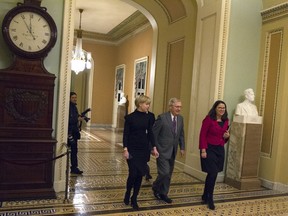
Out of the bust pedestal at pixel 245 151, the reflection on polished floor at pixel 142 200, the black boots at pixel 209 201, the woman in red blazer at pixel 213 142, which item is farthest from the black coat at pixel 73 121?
the bust pedestal at pixel 245 151

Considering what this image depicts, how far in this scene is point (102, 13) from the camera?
980cm

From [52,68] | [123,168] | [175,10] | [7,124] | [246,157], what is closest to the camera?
[7,124]

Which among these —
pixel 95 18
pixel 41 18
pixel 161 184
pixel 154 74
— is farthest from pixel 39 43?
pixel 95 18

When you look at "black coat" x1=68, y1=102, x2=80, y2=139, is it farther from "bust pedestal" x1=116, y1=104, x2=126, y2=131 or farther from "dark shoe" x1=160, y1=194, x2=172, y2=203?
"bust pedestal" x1=116, y1=104, x2=126, y2=131

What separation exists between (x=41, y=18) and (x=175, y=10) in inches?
142

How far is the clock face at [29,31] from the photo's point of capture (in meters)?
3.66

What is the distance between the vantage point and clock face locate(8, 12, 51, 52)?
146 inches

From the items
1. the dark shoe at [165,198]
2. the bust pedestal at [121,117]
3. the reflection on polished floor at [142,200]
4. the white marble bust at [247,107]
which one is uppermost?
the white marble bust at [247,107]

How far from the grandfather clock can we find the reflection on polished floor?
28 cm

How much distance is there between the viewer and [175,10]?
6.66m

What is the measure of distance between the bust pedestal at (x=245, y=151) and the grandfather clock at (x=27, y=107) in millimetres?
2916

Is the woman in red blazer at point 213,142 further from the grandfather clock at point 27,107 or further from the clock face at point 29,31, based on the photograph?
the clock face at point 29,31

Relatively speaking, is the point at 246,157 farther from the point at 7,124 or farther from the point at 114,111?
the point at 114,111

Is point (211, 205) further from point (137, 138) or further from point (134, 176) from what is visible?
point (137, 138)
